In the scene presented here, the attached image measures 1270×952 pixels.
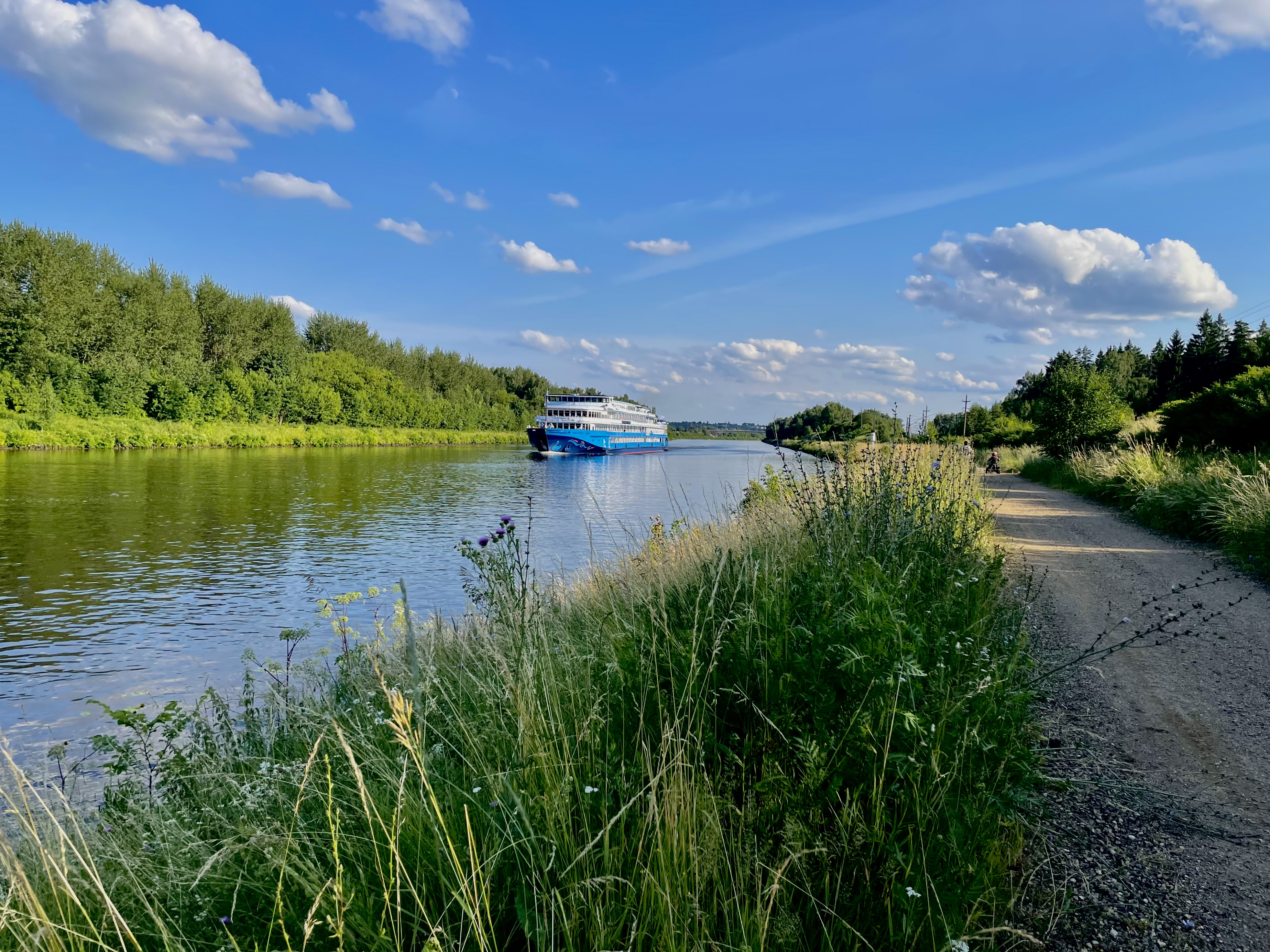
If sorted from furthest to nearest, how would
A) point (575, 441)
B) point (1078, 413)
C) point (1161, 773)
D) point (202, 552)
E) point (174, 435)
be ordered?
point (575, 441)
point (174, 435)
point (1078, 413)
point (202, 552)
point (1161, 773)

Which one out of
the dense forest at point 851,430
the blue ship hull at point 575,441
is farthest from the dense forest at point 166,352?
the dense forest at point 851,430

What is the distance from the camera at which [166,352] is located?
63844 mm

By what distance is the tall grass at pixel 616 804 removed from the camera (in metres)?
2.09

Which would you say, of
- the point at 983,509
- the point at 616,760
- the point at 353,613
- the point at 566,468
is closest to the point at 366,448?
the point at 566,468

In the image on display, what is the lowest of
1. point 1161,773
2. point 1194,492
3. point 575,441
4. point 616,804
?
point 1161,773

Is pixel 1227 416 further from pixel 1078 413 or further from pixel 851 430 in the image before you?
pixel 851 430

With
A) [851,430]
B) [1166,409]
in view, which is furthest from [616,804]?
[1166,409]

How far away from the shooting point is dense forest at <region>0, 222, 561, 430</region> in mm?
51281

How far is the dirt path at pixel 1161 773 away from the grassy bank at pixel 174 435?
6033 cm

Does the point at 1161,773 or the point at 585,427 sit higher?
the point at 585,427

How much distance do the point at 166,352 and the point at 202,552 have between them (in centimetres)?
5923

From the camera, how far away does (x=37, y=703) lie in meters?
8.09

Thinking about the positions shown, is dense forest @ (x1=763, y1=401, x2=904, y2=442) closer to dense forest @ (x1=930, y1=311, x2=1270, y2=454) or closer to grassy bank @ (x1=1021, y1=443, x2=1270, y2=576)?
dense forest @ (x1=930, y1=311, x2=1270, y2=454)

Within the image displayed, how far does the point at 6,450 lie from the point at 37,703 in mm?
50523
